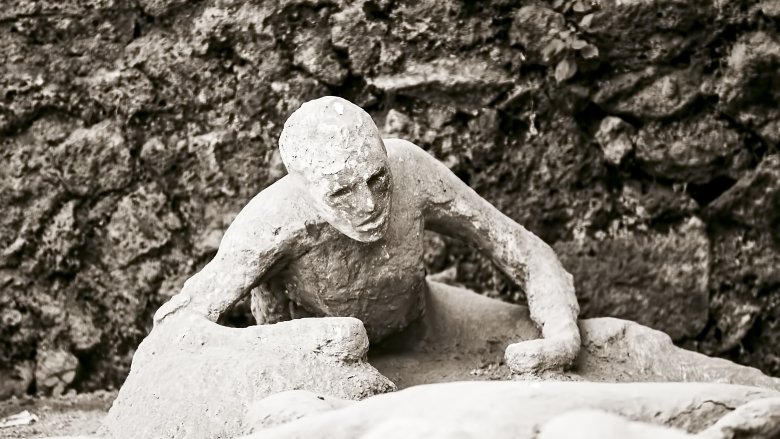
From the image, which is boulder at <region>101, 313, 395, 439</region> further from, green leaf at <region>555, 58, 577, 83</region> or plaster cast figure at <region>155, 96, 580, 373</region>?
green leaf at <region>555, 58, 577, 83</region>

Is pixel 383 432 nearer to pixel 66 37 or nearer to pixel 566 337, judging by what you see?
pixel 566 337

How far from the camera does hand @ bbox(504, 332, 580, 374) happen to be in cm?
307

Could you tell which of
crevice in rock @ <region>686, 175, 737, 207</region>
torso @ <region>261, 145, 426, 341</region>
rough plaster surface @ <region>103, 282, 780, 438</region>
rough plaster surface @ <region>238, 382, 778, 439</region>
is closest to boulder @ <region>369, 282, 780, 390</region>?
rough plaster surface @ <region>103, 282, 780, 438</region>

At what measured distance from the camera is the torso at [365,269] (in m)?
3.24

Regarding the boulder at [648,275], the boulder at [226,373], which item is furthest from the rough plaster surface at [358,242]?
the boulder at [648,275]

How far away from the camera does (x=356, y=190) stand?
299cm

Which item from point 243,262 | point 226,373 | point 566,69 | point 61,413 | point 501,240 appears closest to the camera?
point 226,373

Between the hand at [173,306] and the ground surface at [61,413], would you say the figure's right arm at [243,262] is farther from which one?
the ground surface at [61,413]

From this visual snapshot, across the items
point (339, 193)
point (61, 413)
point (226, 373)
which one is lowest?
point (61, 413)

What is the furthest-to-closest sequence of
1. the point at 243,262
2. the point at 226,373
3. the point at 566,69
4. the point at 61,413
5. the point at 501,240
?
the point at 566,69, the point at 61,413, the point at 501,240, the point at 243,262, the point at 226,373

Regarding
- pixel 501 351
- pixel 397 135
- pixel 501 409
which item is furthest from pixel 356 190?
pixel 397 135

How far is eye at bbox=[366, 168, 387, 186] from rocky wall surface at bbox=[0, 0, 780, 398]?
1350mm

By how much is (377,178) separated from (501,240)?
1.67 feet

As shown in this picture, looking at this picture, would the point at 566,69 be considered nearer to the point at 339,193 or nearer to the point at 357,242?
the point at 357,242
